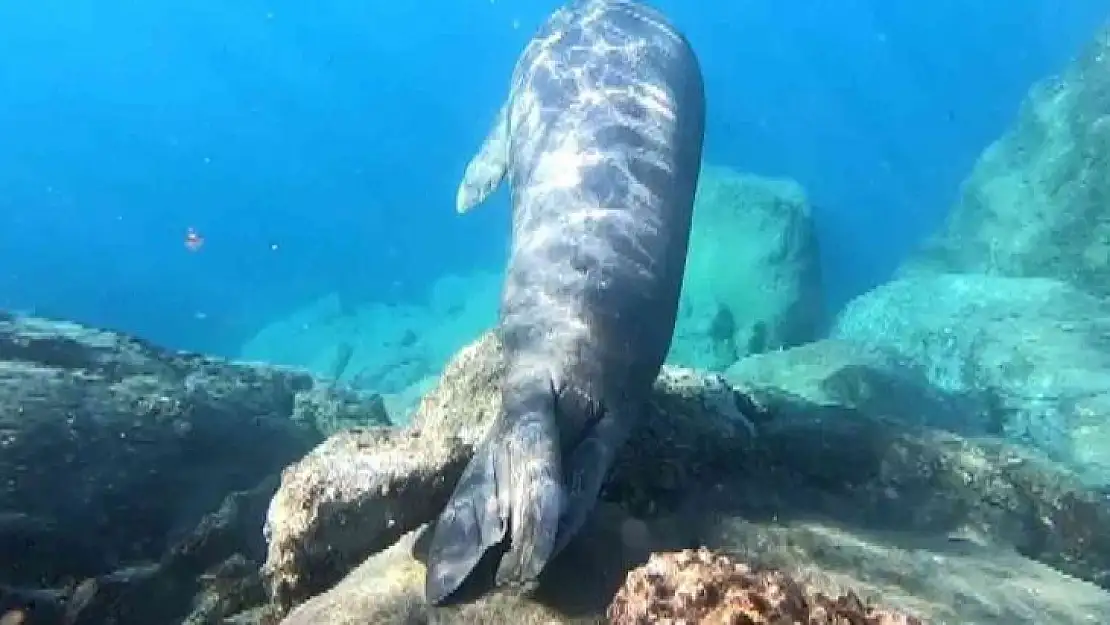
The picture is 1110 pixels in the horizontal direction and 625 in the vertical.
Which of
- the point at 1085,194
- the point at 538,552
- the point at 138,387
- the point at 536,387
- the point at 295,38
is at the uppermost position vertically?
the point at 295,38

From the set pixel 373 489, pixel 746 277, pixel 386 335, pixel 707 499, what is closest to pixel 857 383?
pixel 746 277

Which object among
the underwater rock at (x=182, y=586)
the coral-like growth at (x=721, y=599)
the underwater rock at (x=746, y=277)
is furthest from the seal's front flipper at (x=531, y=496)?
the underwater rock at (x=746, y=277)

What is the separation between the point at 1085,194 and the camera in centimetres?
1508

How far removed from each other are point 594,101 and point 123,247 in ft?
278

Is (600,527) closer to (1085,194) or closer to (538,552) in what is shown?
(538,552)

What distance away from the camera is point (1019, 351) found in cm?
1198

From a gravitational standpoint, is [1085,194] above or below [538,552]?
above

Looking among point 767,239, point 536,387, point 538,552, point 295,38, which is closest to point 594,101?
point 536,387

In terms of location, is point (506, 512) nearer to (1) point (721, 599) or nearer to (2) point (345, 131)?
(1) point (721, 599)

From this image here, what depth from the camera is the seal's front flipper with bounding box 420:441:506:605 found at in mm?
3129

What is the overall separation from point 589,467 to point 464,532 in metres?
0.77

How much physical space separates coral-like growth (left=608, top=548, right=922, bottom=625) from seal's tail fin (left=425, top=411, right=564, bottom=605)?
77 cm

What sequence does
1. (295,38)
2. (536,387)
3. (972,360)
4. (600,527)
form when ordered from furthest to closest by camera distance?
(295,38) → (972,360) → (536,387) → (600,527)

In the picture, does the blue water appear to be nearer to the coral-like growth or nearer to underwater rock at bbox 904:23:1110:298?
underwater rock at bbox 904:23:1110:298
